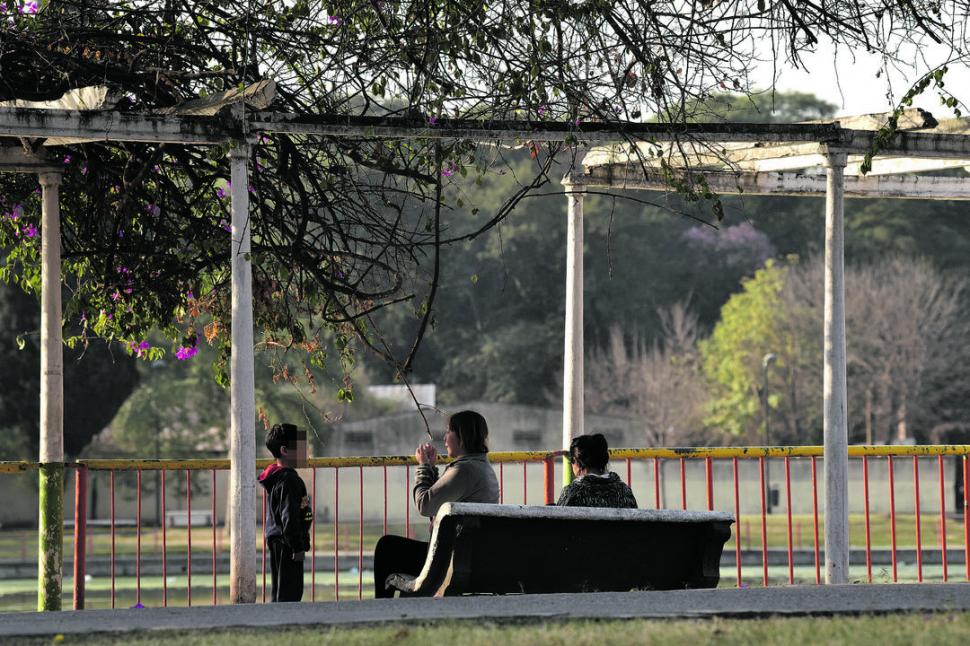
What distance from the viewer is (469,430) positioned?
9.16m

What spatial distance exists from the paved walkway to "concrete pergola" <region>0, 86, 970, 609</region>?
188 centimetres

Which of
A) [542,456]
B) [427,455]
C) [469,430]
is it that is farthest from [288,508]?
[542,456]

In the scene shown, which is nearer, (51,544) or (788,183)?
(51,544)

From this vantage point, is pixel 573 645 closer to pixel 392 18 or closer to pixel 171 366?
pixel 392 18

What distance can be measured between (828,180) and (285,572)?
447 centimetres

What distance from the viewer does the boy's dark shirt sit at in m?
9.52

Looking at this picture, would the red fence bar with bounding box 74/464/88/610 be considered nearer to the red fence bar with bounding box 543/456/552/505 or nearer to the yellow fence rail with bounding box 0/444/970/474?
the yellow fence rail with bounding box 0/444/970/474

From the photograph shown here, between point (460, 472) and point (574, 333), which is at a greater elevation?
point (574, 333)

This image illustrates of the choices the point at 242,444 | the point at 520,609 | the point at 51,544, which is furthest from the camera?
the point at 51,544

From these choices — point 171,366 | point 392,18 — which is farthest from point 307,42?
point 171,366

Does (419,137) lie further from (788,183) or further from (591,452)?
(788,183)

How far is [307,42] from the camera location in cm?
1217

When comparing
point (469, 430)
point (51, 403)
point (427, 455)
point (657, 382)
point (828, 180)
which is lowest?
point (427, 455)

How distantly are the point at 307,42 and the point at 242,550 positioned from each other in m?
4.07
